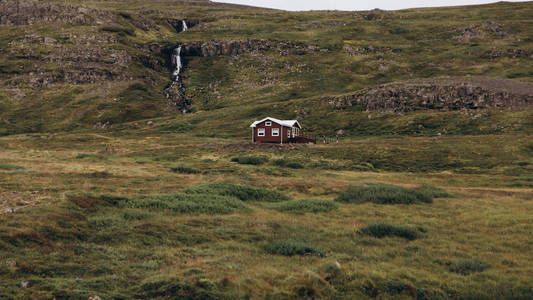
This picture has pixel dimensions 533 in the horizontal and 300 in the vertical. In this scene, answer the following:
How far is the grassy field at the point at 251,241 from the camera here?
11039 mm

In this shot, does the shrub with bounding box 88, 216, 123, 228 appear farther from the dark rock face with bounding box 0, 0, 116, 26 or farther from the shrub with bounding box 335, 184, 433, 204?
the dark rock face with bounding box 0, 0, 116, 26

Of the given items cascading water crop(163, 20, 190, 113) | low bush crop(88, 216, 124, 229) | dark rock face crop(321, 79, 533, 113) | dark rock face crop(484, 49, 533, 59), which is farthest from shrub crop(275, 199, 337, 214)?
dark rock face crop(484, 49, 533, 59)

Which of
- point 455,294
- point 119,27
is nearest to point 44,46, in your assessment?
point 119,27

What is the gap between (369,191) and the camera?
27969 mm

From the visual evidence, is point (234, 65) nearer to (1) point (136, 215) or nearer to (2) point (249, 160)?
(2) point (249, 160)

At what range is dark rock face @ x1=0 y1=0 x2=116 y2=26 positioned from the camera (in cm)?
15562

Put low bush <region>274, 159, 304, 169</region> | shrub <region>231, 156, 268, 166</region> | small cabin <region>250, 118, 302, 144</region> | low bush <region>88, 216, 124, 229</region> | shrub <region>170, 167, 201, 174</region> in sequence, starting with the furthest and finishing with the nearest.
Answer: small cabin <region>250, 118, 302, 144</region>, shrub <region>231, 156, 268, 166</region>, low bush <region>274, 159, 304, 169</region>, shrub <region>170, 167, 201, 174</region>, low bush <region>88, 216, 124, 229</region>

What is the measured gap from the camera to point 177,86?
461ft

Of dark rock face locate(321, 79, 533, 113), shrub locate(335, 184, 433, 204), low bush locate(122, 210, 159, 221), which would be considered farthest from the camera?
dark rock face locate(321, 79, 533, 113)

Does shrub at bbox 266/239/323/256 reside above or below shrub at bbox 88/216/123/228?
below

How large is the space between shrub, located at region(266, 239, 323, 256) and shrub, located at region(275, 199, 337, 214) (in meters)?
7.16

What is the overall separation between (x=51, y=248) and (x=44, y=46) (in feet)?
494

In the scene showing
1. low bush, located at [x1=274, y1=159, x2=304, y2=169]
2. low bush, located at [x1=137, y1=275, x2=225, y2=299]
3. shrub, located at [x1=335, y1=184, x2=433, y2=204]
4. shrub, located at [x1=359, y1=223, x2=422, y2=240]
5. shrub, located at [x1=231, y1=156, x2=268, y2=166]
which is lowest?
low bush, located at [x1=274, y1=159, x2=304, y2=169]

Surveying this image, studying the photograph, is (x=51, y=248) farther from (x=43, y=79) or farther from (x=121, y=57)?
(x=121, y=57)
